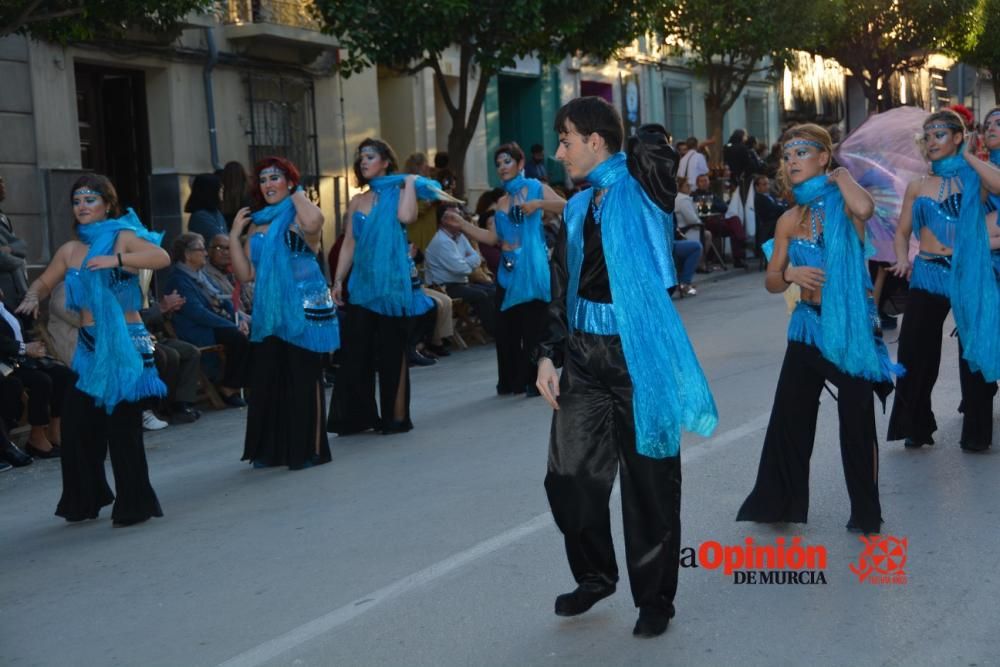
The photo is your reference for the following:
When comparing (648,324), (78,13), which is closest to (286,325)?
(648,324)

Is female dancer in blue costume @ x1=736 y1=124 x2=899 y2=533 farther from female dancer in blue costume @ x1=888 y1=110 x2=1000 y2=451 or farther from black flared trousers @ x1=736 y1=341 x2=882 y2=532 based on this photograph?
female dancer in blue costume @ x1=888 y1=110 x2=1000 y2=451

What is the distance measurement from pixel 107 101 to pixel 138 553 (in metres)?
13.4

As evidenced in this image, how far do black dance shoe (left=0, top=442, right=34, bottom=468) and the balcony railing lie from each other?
35.6 ft

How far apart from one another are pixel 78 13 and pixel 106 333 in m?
5.62

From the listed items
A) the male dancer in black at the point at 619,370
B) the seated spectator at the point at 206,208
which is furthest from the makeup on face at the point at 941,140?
the seated spectator at the point at 206,208

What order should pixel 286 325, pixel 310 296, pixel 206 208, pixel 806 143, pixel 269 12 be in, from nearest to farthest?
pixel 806 143 < pixel 286 325 < pixel 310 296 < pixel 206 208 < pixel 269 12

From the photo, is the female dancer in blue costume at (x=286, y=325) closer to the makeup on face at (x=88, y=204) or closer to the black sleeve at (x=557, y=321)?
the makeup on face at (x=88, y=204)

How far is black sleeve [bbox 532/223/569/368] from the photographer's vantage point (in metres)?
5.32

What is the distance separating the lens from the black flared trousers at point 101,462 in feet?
25.2

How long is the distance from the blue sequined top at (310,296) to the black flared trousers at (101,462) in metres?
1.51

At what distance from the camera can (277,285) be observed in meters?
9.02

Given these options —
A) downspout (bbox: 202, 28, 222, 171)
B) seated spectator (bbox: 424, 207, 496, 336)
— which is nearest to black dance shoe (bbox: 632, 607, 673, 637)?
seated spectator (bbox: 424, 207, 496, 336)

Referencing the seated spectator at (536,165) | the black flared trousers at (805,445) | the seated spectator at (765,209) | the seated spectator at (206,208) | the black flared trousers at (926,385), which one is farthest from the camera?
the seated spectator at (765,209)

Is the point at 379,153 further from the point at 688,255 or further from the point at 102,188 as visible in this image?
the point at 688,255
